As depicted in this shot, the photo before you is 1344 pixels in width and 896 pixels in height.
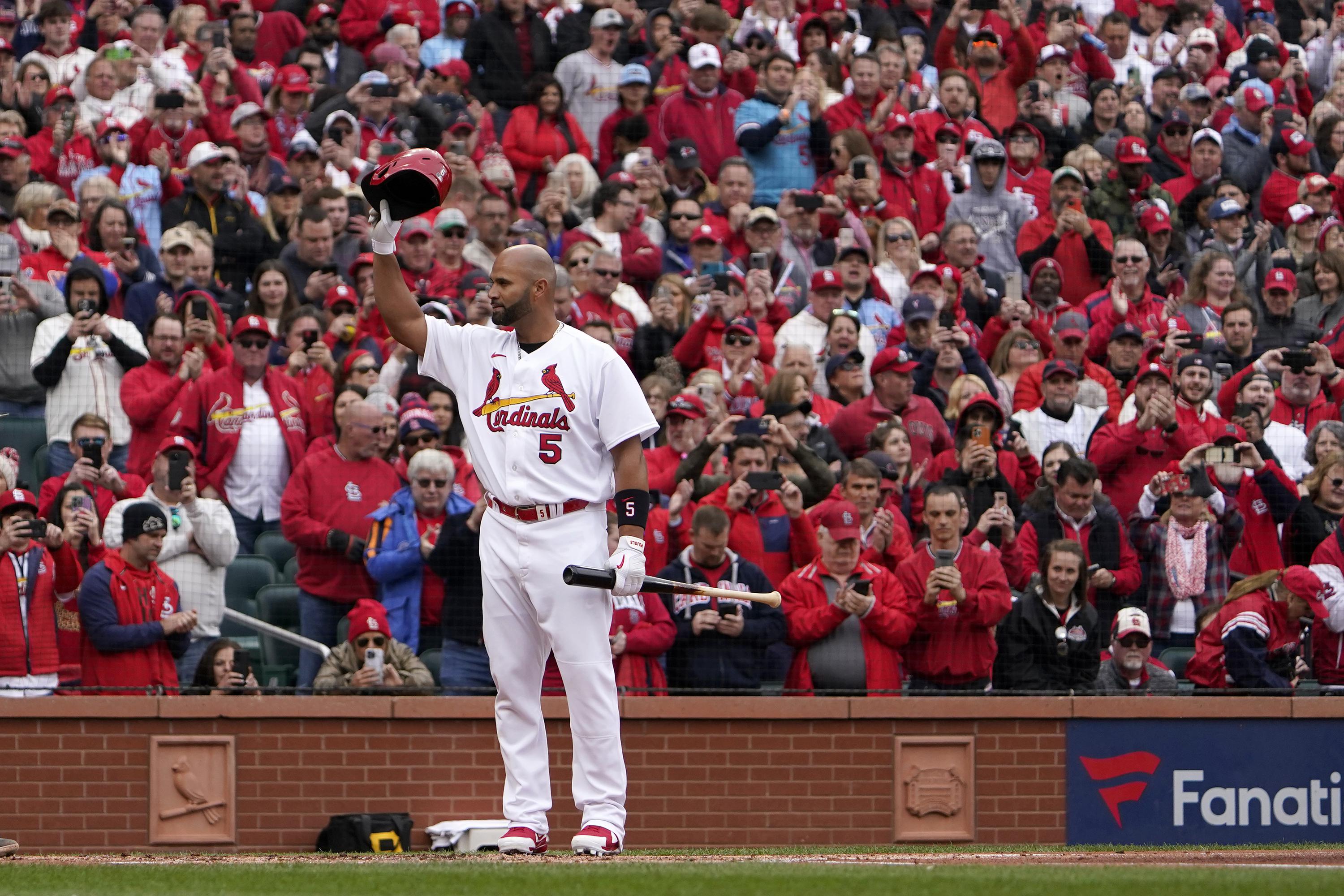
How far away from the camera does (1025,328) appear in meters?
11.7

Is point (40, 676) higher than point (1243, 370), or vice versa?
point (1243, 370)

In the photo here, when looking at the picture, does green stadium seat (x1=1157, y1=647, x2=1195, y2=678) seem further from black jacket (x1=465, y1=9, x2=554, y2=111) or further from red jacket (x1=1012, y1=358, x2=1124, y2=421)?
black jacket (x1=465, y1=9, x2=554, y2=111)

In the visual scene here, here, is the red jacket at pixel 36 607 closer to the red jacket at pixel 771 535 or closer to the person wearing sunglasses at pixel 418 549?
the person wearing sunglasses at pixel 418 549

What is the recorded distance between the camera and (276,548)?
956 centimetres

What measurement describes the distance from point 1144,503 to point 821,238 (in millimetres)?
3635

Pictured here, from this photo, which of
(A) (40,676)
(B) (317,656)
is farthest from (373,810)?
(A) (40,676)

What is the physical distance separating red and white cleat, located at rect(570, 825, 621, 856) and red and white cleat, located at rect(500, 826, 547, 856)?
135mm

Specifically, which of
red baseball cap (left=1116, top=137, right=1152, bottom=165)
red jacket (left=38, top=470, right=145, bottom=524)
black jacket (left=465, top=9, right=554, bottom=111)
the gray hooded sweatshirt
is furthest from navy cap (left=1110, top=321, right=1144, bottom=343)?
red jacket (left=38, top=470, right=145, bottom=524)

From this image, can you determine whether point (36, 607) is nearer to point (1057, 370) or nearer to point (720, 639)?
point (720, 639)

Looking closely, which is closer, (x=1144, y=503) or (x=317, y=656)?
(x=317, y=656)

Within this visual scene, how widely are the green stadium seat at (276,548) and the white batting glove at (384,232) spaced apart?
3486 mm

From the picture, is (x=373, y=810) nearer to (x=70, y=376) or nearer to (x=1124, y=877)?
(x=70, y=376)

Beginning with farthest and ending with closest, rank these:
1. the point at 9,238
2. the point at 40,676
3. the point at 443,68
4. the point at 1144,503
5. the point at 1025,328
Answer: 1. the point at 443,68
2. the point at 1025,328
3. the point at 9,238
4. the point at 1144,503
5. the point at 40,676

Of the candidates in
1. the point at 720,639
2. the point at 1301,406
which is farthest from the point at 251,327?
the point at 1301,406
